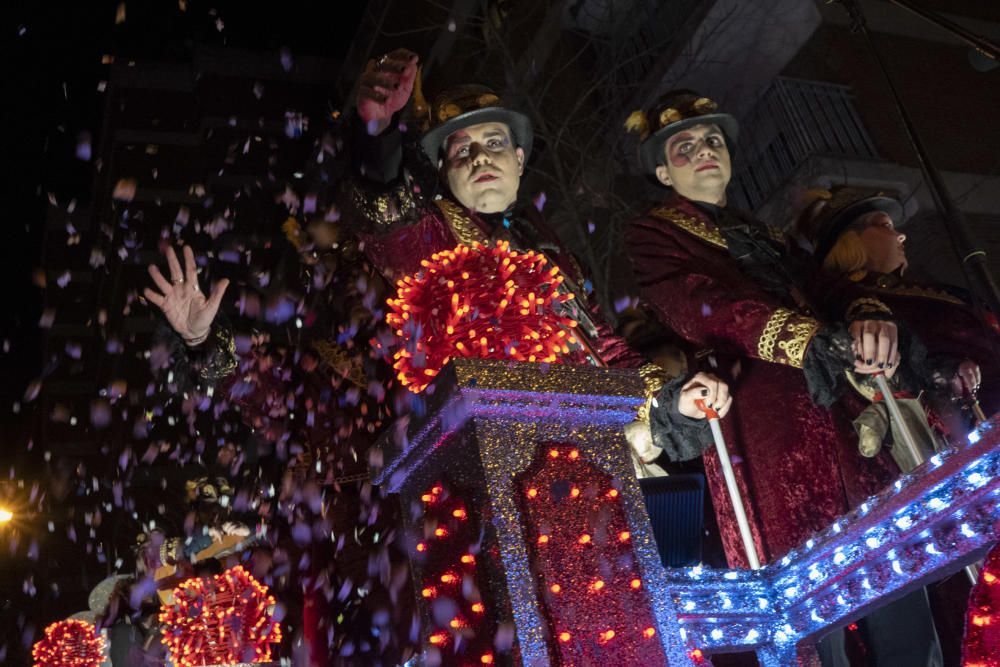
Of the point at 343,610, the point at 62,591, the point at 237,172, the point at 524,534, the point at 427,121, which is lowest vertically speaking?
the point at 524,534

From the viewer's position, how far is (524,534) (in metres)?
2.27

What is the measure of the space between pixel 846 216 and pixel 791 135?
22.4ft

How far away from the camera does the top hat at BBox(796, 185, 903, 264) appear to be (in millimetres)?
4352

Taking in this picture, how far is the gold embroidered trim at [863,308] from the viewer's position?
3.45m

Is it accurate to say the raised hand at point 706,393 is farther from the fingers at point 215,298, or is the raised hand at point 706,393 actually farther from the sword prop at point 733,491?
the fingers at point 215,298

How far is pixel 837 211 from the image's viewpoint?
438 cm

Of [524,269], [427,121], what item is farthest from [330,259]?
[524,269]

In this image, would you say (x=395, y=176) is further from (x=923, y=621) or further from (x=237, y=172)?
(x=237, y=172)

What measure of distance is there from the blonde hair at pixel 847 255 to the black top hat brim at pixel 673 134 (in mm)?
585

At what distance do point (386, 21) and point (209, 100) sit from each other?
3.33 m

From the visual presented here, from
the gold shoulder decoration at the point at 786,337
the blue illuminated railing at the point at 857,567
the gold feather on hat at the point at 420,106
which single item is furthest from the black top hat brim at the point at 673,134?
the blue illuminated railing at the point at 857,567

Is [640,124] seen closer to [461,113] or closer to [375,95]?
[461,113]

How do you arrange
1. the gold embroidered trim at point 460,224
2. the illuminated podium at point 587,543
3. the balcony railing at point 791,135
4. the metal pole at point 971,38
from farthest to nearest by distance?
1. the balcony railing at point 791,135
2. the gold embroidered trim at point 460,224
3. the metal pole at point 971,38
4. the illuminated podium at point 587,543

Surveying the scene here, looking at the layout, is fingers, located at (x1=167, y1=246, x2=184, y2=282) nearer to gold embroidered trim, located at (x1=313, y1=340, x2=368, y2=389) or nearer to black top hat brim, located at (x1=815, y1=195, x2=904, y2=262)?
gold embroidered trim, located at (x1=313, y1=340, x2=368, y2=389)
